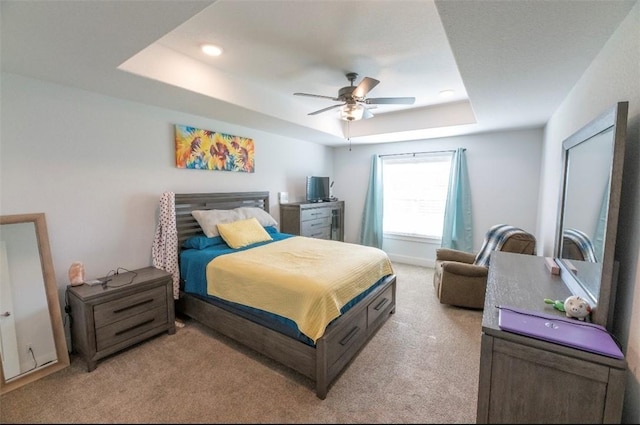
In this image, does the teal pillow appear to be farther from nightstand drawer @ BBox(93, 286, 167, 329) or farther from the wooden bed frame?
nightstand drawer @ BBox(93, 286, 167, 329)

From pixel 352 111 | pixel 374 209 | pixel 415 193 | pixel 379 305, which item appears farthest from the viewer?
pixel 374 209

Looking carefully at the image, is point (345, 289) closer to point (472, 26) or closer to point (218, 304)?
point (218, 304)

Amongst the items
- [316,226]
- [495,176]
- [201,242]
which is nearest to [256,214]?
[201,242]

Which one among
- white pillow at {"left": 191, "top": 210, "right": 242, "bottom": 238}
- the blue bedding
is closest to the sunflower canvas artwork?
white pillow at {"left": 191, "top": 210, "right": 242, "bottom": 238}

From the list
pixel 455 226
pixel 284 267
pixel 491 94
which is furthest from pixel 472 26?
pixel 455 226

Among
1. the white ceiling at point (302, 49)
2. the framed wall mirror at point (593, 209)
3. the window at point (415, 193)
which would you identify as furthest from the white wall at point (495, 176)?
the framed wall mirror at point (593, 209)

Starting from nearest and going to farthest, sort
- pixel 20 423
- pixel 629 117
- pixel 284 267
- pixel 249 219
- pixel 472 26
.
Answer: pixel 20 423, pixel 629 117, pixel 472 26, pixel 284 267, pixel 249 219

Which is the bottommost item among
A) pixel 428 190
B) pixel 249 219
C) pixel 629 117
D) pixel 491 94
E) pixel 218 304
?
pixel 218 304

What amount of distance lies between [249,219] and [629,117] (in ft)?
10.2

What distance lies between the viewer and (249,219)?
3277 millimetres

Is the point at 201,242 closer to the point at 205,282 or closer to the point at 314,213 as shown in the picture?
the point at 205,282

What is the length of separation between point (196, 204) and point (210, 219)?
11.8 inches

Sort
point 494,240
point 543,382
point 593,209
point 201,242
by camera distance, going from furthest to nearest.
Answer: point 494,240
point 201,242
point 593,209
point 543,382

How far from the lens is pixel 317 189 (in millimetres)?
4738
